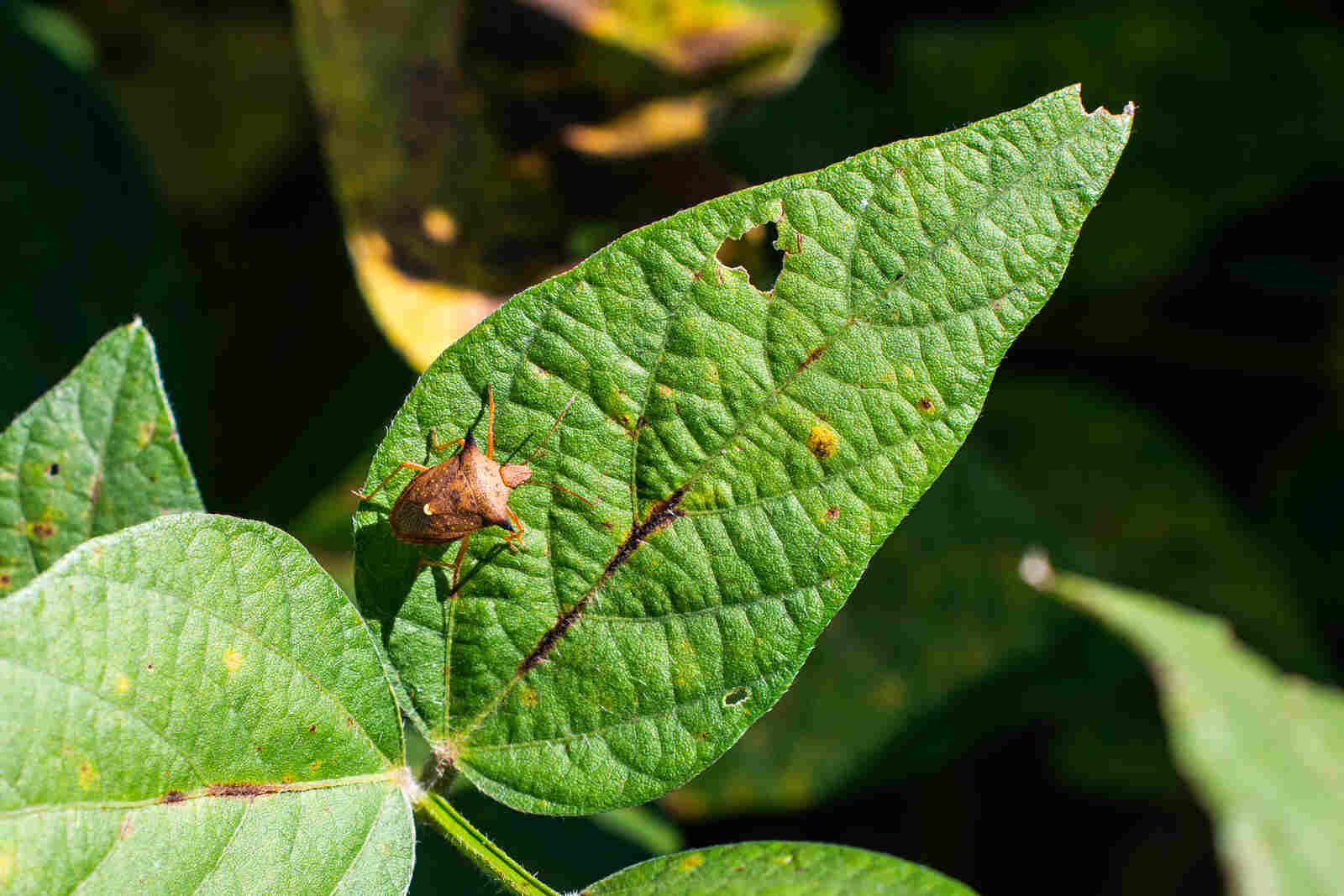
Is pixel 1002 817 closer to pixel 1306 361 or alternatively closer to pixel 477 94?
pixel 1306 361

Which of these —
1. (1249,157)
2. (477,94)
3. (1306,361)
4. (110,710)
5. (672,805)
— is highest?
(1249,157)

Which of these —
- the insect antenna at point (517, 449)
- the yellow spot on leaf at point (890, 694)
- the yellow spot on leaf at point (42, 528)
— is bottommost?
the yellow spot on leaf at point (42, 528)

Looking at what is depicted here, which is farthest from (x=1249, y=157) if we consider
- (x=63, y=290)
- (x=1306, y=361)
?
(x=63, y=290)

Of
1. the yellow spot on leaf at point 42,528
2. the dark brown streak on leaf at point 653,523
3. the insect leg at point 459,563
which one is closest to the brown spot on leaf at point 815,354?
the dark brown streak on leaf at point 653,523

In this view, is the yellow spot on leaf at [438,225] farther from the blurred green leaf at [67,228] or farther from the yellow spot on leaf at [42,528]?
the yellow spot on leaf at [42,528]

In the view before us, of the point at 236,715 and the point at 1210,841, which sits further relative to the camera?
the point at 1210,841

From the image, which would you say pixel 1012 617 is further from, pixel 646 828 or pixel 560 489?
pixel 560 489
